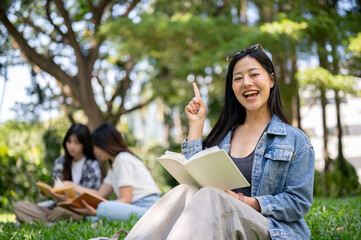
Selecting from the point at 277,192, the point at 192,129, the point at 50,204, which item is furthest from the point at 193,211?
the point at 50,204

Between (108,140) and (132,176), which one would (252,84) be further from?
(108,140)

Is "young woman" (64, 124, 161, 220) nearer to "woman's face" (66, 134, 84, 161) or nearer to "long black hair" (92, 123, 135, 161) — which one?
"long black hair" (92, 123, 135, 161)

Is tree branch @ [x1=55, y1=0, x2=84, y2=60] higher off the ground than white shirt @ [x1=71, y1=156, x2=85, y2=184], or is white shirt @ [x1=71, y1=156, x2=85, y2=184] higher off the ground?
tree branch @ [x1=55, y1=0, x2=84, y2=60]

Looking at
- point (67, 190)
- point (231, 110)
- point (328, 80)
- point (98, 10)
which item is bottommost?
point (67, 190)

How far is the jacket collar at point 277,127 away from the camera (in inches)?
96.7

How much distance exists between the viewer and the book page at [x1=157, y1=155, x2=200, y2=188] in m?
2.19

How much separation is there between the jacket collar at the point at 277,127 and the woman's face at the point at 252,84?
0.14 meters

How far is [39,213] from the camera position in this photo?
15.5 ft

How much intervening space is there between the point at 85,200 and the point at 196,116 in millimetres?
1948

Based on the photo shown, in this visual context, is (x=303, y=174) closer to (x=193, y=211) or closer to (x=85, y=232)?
(x=193, y=211)

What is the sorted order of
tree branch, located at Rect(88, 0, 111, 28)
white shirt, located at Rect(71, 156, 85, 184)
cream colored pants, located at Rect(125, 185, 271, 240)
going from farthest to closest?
tree branch, located at Rect(88, 0, 111, 28)
white shirt, located at Rect(71, 156, 85, 184)
cream colored pants, located at Rect(125, 185, 271, 240)

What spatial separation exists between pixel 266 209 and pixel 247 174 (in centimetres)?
30

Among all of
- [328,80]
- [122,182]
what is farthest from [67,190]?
[328,80]

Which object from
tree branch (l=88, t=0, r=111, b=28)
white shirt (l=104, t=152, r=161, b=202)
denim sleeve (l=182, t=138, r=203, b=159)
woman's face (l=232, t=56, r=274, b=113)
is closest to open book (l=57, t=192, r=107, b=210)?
white shirt (l=104, t=152, r=161, b=202)
